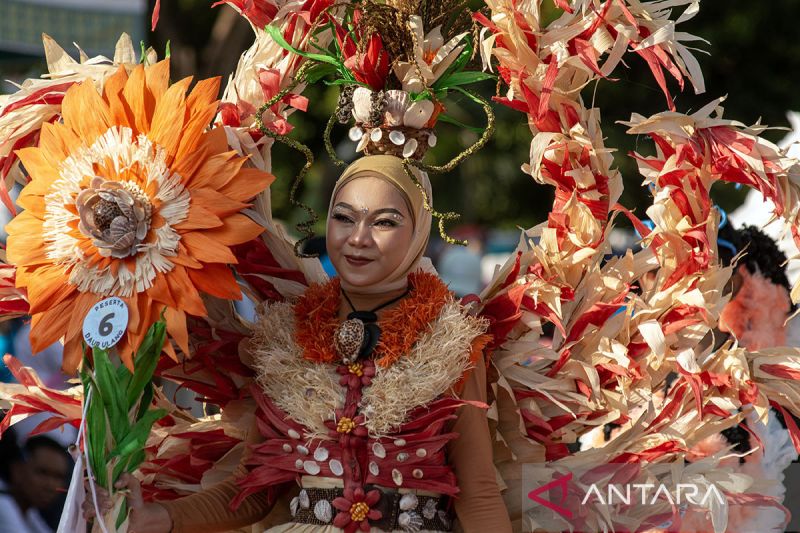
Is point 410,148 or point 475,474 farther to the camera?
point 410,148

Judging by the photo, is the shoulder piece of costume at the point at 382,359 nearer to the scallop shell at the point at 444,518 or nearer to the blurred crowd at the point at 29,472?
the scallop shell at the point at 444,518

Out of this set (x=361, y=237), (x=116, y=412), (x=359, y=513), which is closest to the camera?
(x=116, y=412)

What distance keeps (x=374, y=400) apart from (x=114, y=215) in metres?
0.74

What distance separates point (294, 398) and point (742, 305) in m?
1.82

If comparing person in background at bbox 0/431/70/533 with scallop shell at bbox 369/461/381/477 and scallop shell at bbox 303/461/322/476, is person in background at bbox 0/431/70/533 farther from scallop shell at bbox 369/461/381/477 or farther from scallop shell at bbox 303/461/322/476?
scallop shell at bbox 369/461/381/477

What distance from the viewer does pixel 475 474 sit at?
8.84ft

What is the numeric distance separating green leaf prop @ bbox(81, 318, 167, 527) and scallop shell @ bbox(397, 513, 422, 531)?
626 millimetres

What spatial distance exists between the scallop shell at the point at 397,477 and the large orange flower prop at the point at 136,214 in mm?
561

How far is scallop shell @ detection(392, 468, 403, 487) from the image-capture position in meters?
2.66

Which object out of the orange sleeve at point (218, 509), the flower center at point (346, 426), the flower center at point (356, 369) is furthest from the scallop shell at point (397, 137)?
the orange sleeve at point (218, 509)

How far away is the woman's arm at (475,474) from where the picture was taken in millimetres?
2680

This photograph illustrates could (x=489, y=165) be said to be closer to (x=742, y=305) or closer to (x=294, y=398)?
(x=742, y=305)

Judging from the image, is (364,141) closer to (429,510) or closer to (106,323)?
(106,323)

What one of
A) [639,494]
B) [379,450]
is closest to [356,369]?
[379,450]
